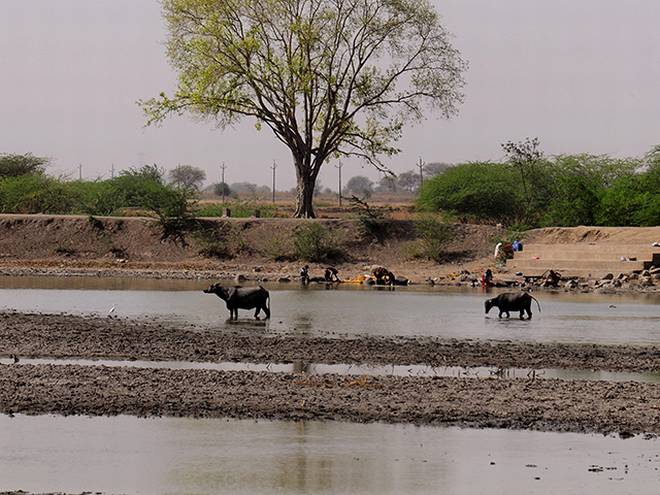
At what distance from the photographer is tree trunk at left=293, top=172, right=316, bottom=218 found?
5538 centimetres

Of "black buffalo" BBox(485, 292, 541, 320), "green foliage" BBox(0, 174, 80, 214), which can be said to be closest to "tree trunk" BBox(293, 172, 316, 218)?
"green foliage" BBox(0, 174, 80, 214)

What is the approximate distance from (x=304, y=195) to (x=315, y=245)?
6576 millimetres

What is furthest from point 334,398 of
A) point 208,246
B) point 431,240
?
point 208,246

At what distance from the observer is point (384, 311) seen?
96.2 feet

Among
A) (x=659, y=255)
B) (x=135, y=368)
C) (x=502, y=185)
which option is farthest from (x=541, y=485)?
(x=502, y=185)

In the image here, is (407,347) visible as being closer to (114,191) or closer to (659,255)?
(659,255)

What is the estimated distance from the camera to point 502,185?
5994 centimetres

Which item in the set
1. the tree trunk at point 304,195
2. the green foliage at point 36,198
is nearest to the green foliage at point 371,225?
the tree trunk at point 304,195

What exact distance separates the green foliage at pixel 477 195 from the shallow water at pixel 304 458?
45.8 metres

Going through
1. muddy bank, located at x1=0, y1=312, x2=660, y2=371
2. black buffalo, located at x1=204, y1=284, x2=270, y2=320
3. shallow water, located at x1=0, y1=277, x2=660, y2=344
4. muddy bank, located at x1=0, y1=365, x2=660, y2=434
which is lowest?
muddy bank, located at x1=0, y1=365, x2=660, y2=434

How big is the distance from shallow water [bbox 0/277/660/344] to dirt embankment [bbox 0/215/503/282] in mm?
9392

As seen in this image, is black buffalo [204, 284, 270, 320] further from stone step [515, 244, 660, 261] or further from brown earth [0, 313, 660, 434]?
stone step [515, 244, 660, 261]

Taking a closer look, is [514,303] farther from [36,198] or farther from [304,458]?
[36,198]

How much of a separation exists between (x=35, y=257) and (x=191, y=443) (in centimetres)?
3890
